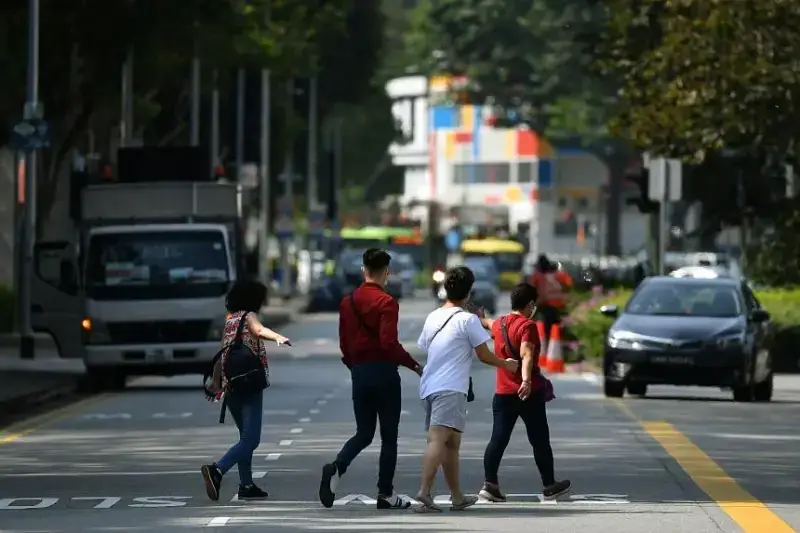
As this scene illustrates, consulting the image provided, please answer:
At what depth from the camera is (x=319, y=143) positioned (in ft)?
391

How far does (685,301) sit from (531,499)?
13.9 meters

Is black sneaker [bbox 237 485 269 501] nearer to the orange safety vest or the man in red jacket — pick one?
the man in red jacket

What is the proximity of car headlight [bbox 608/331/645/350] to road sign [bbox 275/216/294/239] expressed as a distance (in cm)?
5222

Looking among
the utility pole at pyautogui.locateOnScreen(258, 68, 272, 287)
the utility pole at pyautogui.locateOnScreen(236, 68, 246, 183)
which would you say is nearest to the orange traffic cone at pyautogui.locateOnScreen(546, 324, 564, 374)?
the utility pole at pyautogui.locateOnScreen(236, 68, 246, 183)

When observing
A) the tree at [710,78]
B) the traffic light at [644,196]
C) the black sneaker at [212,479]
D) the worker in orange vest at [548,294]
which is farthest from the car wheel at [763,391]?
the black sneaker at [212,479]

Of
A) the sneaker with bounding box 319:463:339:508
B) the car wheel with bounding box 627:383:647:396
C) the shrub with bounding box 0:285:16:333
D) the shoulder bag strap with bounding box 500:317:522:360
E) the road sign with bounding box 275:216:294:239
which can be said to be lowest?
the shrub with bounding box 0:285:16:333

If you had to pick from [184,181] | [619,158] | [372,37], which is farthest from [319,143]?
[184,181]

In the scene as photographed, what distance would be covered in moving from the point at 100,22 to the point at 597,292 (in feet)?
30.1

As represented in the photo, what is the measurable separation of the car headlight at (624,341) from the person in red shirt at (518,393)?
12275mm

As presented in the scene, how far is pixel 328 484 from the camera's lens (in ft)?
55.2

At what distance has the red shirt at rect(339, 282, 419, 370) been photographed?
656 inches

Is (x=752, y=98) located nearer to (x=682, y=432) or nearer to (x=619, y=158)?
(x=682, y=432)

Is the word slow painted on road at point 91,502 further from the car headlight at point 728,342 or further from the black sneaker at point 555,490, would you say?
the car headlight at point 728,342

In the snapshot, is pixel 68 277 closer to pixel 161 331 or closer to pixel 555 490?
pixel 161 331
